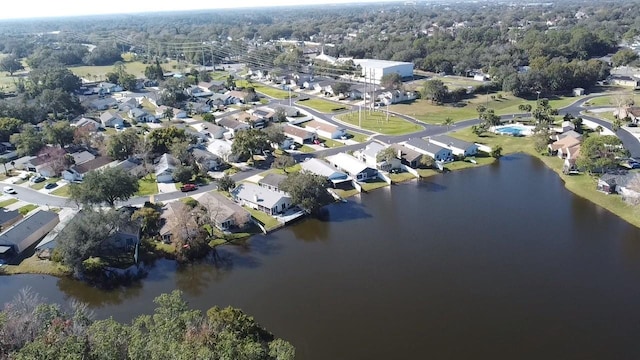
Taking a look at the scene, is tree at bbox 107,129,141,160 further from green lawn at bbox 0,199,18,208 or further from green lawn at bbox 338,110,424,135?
green lawn at bbox 338,110,424,135

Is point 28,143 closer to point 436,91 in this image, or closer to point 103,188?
point 103,188

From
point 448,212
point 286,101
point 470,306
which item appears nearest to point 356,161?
point 448,212

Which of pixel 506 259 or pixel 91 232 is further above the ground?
pixel 91 232

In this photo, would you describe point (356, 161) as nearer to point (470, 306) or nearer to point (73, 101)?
point (470, 306)

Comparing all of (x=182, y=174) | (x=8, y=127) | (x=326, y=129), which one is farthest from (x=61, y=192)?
(x=326, y=129)

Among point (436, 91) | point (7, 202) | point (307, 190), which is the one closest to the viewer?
point (307, 190)

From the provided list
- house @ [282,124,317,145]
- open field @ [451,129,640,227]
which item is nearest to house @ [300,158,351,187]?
house @ [282,124,317,145]
